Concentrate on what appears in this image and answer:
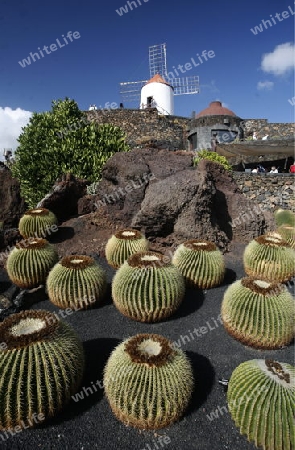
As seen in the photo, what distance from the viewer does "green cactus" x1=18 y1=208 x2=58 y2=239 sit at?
8141mm

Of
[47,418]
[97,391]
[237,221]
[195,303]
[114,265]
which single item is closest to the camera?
[47,418]

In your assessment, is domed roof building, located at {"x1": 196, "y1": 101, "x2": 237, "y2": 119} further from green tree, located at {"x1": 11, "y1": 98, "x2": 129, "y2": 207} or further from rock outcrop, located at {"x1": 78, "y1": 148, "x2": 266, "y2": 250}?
rock outcrop, located at {"x1": 78, "y1": 148, "x2": 266, "y2": 250}

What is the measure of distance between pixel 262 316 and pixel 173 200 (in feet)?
12.2

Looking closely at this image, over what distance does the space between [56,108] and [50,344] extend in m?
12.5

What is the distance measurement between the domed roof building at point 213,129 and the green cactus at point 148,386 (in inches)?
969

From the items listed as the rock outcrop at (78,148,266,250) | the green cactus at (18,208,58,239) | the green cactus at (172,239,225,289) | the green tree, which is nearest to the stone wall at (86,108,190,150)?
the green tree

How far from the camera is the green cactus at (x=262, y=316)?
4.21 meters

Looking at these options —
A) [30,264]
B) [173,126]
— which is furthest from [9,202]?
[173,126]

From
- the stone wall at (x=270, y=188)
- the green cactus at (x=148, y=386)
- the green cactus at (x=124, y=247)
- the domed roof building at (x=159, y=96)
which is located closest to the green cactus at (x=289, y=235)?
the green cactus at (x=124, y=247)

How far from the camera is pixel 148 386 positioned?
3.10 metres

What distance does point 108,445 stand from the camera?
10.1 ft

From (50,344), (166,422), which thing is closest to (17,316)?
(50,344)

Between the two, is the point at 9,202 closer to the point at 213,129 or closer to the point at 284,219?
the point at 284,219

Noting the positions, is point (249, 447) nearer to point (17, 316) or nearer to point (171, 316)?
point (171, 316)
